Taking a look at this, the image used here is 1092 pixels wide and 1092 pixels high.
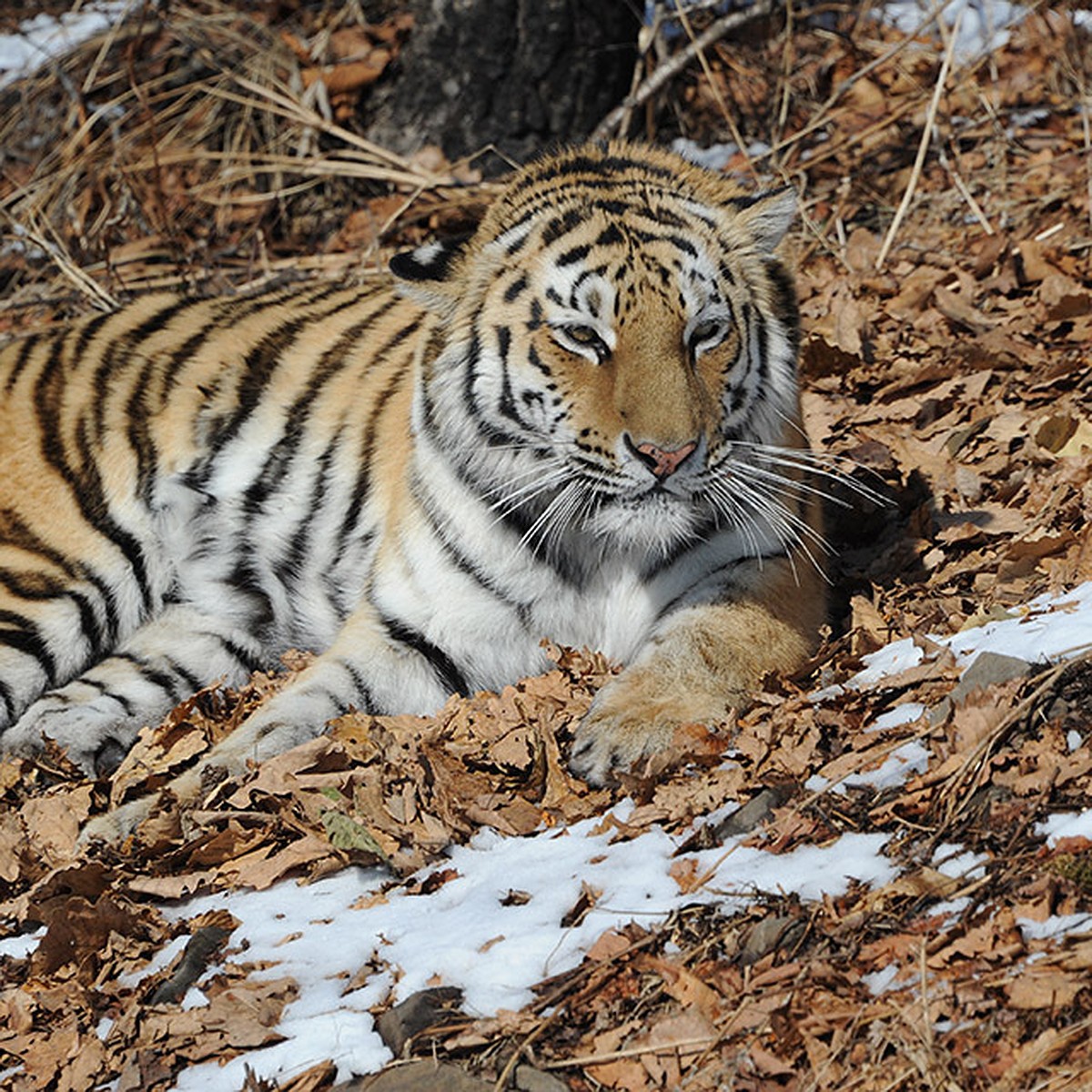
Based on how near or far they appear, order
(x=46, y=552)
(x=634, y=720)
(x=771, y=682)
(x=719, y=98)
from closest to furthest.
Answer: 1. (x=634, y=720)
2. (x=771, y=682)
3. (x=46, y=552)
4. (x=719, y=98)

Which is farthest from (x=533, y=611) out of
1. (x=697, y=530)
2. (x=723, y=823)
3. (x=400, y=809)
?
(x=723, y=823)

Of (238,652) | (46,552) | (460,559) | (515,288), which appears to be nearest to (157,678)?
(238,652)

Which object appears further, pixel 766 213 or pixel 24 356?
pixel 24 356

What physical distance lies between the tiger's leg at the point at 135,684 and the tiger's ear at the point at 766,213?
175 cm

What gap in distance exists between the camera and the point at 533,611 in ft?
11.9

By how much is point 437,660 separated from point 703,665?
736mm

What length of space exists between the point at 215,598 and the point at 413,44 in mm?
3077

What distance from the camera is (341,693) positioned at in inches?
142

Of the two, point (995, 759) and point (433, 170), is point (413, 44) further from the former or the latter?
point (995, 759)

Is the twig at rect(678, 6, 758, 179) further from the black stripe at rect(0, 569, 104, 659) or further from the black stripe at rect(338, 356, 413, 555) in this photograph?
the black stripe at rect(0, 569, 104, 659)

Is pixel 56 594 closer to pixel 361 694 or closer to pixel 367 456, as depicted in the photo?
pixel 367 456

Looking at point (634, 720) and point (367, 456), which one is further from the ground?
point (367, 456)

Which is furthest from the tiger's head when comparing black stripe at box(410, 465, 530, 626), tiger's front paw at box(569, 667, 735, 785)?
tiger's front paw at box(569, 667, 735, 785)

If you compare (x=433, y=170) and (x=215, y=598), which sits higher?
(x=433, y=170)
